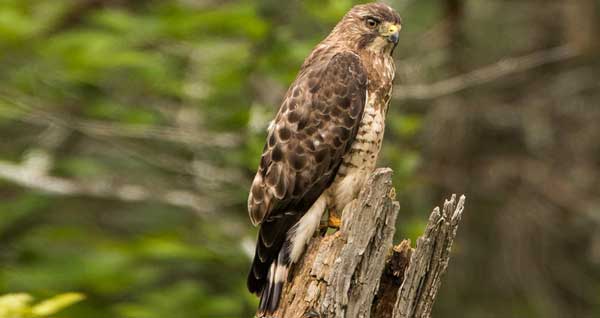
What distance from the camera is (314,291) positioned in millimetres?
3836

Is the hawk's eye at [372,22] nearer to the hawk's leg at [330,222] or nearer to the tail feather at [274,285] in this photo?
the hawk's leg at [330,222]

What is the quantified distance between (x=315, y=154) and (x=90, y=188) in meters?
2.38

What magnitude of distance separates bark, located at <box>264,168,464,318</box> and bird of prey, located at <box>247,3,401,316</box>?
0.58m

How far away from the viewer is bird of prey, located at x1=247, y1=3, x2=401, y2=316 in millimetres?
4492

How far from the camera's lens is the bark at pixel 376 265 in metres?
3.67

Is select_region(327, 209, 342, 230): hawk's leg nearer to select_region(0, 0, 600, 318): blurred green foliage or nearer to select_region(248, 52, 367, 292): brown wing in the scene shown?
select_region(248, 52, 367, 292): brown wing

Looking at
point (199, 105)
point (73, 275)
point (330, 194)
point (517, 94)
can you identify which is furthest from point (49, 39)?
point (517, 94)

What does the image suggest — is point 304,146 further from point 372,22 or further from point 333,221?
point 372,22

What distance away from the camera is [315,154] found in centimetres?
455

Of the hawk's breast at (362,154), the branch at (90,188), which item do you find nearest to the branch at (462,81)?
the branch at (90,188)

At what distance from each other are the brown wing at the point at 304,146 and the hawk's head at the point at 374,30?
262 mm

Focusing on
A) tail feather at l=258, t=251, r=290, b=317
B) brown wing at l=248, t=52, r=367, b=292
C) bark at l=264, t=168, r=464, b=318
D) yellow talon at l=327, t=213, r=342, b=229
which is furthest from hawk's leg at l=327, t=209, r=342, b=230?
bark at l=264, t=168, r=464, b=318

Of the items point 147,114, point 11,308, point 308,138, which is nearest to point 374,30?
point 308,138

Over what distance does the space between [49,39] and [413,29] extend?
2.97m
